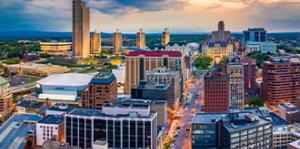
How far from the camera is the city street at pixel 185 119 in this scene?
23028 millimetres

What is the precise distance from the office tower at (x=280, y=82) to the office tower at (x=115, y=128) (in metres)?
14.2

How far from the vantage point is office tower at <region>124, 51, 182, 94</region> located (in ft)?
115

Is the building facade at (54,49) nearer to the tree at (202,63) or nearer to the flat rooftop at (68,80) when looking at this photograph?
the tree at (202,63)

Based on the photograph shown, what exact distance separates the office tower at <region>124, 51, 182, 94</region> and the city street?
2.85 metres

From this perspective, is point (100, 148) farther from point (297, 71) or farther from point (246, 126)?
point (297, 71)

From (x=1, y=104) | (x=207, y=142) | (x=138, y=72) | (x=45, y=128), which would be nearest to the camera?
(x=207, y=142)

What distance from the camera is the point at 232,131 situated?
1672 centimetres

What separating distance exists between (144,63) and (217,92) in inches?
391

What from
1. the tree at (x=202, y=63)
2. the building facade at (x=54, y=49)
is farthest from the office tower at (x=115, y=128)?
the building facade at (x=54, y=49)

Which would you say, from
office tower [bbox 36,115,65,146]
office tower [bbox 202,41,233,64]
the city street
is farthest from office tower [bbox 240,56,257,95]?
office tower [bbox 202,41,233,64]

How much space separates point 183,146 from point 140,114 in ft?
14.2

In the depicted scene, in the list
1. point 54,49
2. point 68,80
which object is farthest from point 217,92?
point 54,49

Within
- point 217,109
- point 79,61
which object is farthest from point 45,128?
point 79,61

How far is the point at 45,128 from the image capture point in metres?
20.8
